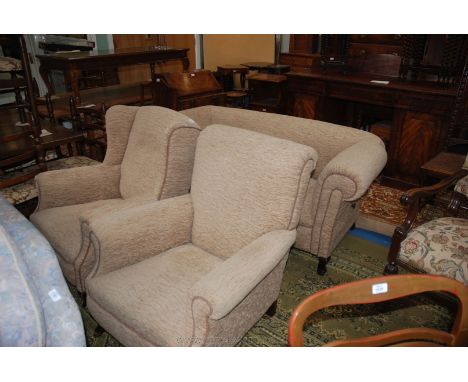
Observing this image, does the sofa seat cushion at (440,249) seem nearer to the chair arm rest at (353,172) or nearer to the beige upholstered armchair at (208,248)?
the chair arm rest at (353,172)

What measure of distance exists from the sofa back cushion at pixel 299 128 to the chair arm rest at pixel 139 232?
1.10 meters

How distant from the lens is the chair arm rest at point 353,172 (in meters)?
1.89

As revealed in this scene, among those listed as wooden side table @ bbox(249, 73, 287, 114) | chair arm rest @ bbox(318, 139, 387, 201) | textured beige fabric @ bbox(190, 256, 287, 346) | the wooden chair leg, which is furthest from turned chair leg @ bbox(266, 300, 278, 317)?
wooden side table @ bbox(249, 73, 287, 114)

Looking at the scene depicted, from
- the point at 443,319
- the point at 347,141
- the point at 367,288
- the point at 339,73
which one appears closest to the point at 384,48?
the point at 339,73

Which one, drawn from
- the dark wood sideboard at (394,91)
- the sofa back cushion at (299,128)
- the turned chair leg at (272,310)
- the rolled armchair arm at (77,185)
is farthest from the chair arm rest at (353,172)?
the rolled armchair arm at (77,185)

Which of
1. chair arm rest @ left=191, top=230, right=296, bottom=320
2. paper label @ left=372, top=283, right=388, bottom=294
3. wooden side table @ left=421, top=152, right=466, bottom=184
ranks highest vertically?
paper label @ left=372, top=283, right=388, bottom=294

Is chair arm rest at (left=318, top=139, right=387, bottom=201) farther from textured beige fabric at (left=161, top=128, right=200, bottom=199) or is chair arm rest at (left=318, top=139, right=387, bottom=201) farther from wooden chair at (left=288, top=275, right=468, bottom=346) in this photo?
wooden chair at (left=288, top=275, right=468, bottom=346)

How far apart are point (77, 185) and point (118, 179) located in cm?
24

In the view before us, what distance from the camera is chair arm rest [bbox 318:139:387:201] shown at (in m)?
1.89

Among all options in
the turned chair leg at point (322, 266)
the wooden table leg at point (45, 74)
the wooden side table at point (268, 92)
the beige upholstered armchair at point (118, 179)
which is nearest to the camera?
the beige upholstered armchair at point (118, 179)

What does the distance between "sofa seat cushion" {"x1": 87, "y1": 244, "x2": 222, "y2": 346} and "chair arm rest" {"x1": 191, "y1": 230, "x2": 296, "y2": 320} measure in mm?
103

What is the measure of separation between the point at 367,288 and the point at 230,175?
0.94m

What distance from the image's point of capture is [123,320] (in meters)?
1.45
